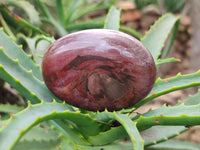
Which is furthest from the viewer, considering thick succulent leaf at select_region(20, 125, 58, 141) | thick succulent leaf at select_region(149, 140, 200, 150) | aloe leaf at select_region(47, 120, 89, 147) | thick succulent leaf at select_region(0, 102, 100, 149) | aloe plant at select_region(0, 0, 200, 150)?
thick succulent leaf at select_region(149, 140, 200, 150)

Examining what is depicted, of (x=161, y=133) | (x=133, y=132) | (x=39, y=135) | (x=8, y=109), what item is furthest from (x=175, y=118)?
(x=8, y=109)

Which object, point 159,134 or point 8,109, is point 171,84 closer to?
point 159,134

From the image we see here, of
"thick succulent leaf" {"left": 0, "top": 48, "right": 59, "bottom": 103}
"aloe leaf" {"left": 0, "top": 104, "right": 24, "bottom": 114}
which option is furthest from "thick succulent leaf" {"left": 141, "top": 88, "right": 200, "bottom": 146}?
"aloe leaf" {"left": 0, "top": 104, "right": 24, "bottom": 114}

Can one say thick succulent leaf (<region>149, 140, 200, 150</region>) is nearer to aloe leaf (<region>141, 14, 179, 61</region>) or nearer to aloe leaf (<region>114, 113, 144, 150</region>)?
aloe leaf (<region>141, 14, 179, 61</region>)

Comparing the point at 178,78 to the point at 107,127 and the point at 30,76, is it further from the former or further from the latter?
the point at 30,76

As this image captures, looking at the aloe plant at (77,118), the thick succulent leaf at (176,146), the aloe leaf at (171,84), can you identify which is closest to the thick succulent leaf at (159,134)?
the aloe plant at (77,118)

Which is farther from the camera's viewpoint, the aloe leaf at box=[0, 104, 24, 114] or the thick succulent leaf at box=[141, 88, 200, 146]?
the aloe leaf at box=[0, 104, 24, 114]
